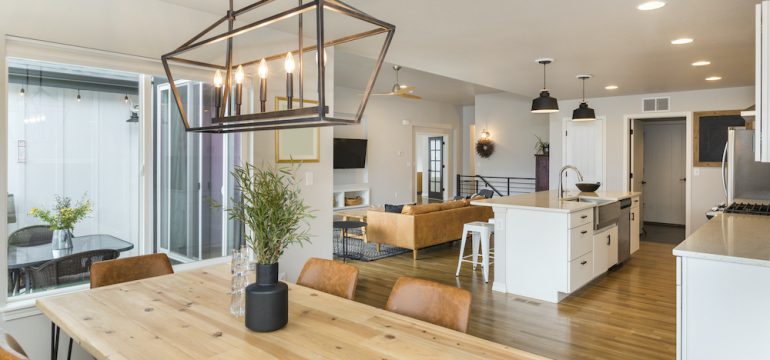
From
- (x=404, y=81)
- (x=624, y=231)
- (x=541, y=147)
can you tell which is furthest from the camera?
(x=541, y=147)

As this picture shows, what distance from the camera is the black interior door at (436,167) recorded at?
12547 millimetres

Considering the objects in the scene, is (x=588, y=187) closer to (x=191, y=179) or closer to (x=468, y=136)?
(x=191, y=179)

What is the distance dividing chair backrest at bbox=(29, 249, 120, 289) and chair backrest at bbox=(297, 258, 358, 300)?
1.34m

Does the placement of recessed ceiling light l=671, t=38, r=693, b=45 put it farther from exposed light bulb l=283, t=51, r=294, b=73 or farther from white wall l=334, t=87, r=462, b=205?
white wall l=334, t=87, r=462, b=205

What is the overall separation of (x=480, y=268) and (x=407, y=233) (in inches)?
41.6

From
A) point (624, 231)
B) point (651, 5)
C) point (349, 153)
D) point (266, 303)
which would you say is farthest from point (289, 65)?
point (349, 153)

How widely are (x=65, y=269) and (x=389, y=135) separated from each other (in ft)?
26.6

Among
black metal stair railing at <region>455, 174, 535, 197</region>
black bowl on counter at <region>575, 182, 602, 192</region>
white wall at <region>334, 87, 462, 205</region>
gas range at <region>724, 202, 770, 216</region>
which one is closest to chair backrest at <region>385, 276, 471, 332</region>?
gas range at <region>724, 202, 770, 216</region>

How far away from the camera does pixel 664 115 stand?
752cm

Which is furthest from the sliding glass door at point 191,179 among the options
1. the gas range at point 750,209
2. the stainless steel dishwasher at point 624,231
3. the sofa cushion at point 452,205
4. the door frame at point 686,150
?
the door frame at point 686,150

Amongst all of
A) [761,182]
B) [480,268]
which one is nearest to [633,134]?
[761,182]

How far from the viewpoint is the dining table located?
9.03ft

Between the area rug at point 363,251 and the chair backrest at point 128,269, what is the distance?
3768 millimetres

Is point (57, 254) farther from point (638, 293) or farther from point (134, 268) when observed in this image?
point (638, 293)
